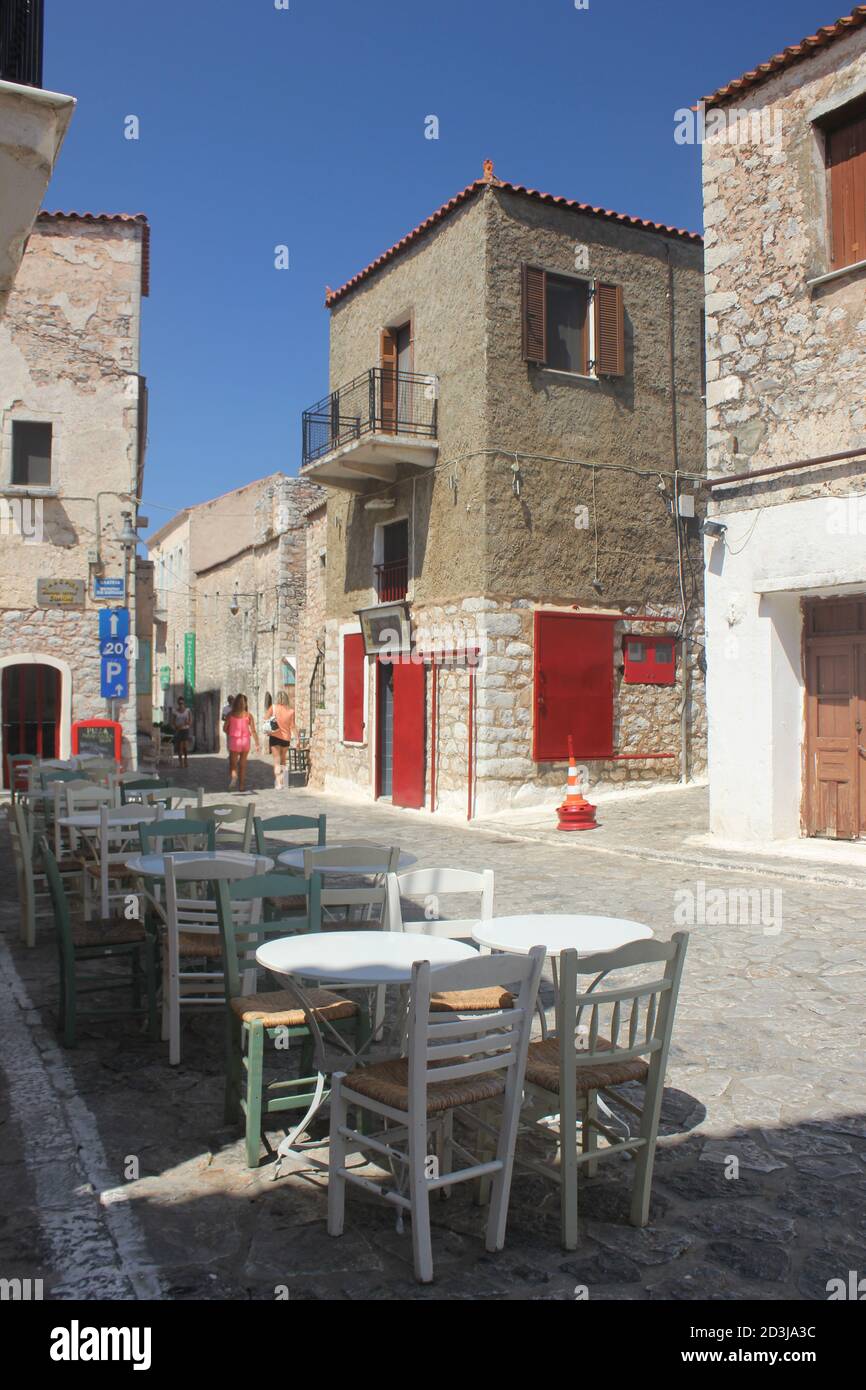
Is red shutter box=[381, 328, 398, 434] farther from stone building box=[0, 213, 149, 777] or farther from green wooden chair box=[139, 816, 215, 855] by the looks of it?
green wooden chair box=[139, 816, 215, 855]

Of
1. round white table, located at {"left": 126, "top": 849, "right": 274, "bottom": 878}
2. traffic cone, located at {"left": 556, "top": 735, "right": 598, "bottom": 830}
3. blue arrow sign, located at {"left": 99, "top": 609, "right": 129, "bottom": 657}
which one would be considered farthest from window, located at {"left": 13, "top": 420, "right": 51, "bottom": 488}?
round white table, located at {"left": 126, "top": 849, "right": 274, "bottom": 878}

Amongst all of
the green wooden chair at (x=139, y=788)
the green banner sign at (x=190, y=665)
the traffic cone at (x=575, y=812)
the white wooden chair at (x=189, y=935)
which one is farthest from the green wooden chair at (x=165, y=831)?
the green banner sign at (x=190, y=665)

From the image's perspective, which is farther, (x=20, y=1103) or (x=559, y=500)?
(x=559, y=500)

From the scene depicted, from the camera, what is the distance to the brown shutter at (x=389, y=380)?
1678cm

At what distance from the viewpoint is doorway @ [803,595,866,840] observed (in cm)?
1066

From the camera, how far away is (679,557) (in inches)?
666

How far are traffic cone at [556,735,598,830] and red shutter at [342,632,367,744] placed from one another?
590cm

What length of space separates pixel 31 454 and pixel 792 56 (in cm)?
1182

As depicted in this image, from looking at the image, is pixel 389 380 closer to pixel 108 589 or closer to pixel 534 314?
pixel 534 314

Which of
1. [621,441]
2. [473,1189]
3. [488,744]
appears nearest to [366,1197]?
[473,1189]

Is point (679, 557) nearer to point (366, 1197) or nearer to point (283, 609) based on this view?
point (283, 609)

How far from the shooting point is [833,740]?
10.9 m

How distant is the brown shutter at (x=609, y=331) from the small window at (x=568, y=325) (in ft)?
0.60

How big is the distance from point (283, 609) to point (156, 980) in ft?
72.1
